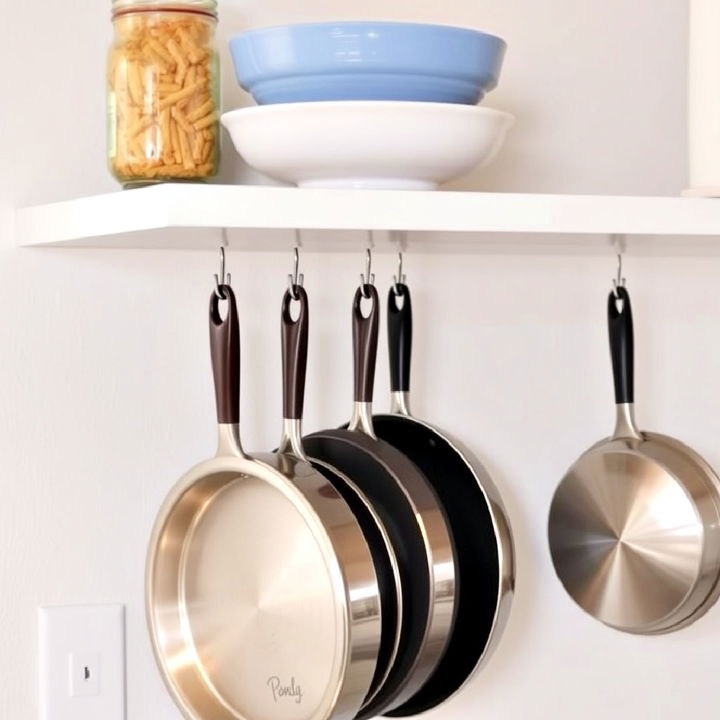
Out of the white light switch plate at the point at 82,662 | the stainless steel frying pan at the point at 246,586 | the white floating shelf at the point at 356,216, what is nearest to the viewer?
the white floating shelf at the point at 356,216

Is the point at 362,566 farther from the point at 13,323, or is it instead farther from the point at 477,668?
the point at 13,323

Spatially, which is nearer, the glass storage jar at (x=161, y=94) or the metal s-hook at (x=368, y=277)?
the glass storage jar at (x=161, y=94)

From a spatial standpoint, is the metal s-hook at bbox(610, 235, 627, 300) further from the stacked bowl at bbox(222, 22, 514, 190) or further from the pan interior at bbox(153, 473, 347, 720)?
the pan interior at bbox(153, 473, 347, 720)

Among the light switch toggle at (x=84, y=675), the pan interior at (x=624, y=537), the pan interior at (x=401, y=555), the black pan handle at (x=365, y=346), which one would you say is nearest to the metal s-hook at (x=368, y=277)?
the black pan handle at (x=365, y=346)

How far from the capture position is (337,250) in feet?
3.66

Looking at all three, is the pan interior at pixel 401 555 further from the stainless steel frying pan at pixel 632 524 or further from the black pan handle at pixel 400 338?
the stainless steel frying pan at pixel 632 524

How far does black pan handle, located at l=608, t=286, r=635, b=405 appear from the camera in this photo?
116cm

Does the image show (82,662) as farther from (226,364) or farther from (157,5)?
(157,5)

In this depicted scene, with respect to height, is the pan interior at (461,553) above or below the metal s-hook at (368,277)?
below

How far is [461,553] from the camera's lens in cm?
111

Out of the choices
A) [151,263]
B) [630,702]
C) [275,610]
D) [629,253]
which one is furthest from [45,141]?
[630,702]

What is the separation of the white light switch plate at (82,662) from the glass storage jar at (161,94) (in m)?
0.33

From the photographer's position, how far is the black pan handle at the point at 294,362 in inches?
40.3

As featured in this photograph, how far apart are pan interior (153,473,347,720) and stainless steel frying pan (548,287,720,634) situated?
10.2 inches
